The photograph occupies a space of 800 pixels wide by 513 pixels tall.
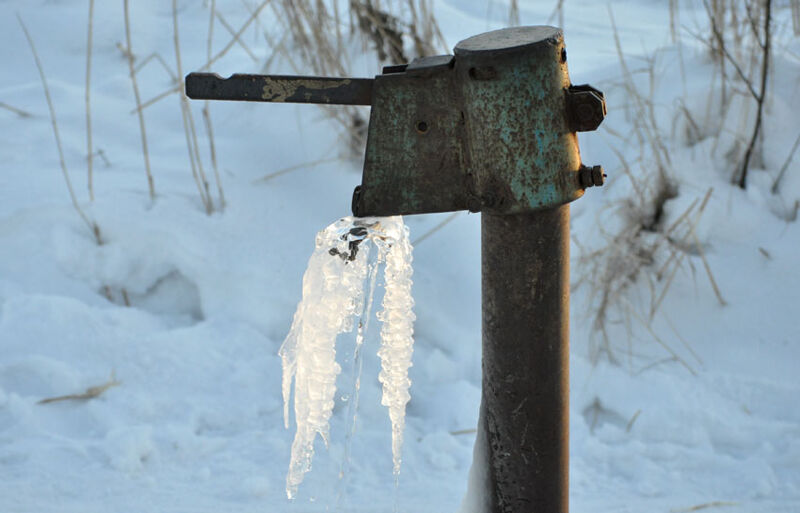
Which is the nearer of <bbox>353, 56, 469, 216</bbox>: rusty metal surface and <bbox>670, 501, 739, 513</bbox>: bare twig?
<bbox>353, 56, 469, 216</bbox>: rusty metal surface

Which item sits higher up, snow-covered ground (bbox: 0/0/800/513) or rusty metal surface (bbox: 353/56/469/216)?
rusty metal surface (bbox: 353/56/469/216)

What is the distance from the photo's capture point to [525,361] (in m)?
1.09

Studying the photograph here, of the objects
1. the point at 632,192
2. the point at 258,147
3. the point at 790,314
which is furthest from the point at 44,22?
the point at 790,314

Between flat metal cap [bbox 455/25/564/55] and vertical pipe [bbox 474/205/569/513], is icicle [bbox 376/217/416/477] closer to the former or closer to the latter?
vertical pipe [bbox 474/205/569/513]

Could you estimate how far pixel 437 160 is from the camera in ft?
3.28

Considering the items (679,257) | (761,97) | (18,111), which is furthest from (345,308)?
(18,111)

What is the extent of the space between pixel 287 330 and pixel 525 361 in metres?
1.35

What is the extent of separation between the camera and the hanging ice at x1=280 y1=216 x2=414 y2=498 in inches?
43.1

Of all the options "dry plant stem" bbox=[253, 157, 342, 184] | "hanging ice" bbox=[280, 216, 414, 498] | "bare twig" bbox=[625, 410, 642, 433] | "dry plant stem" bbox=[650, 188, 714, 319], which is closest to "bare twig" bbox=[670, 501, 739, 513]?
"bare twig" bbox=[625, 410, 642, 433]

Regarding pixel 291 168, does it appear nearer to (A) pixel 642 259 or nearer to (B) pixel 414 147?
(A) pixel 642 259

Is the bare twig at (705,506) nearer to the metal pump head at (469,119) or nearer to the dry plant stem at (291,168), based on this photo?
the metal pump head at (469,119)

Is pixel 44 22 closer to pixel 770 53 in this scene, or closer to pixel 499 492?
pixel 770 53

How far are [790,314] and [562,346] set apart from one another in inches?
55.5

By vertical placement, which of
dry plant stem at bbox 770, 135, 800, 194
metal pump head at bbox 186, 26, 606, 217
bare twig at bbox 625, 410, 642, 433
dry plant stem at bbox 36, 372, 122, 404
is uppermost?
metal pump head at bbox 186, 26, 606, 217
